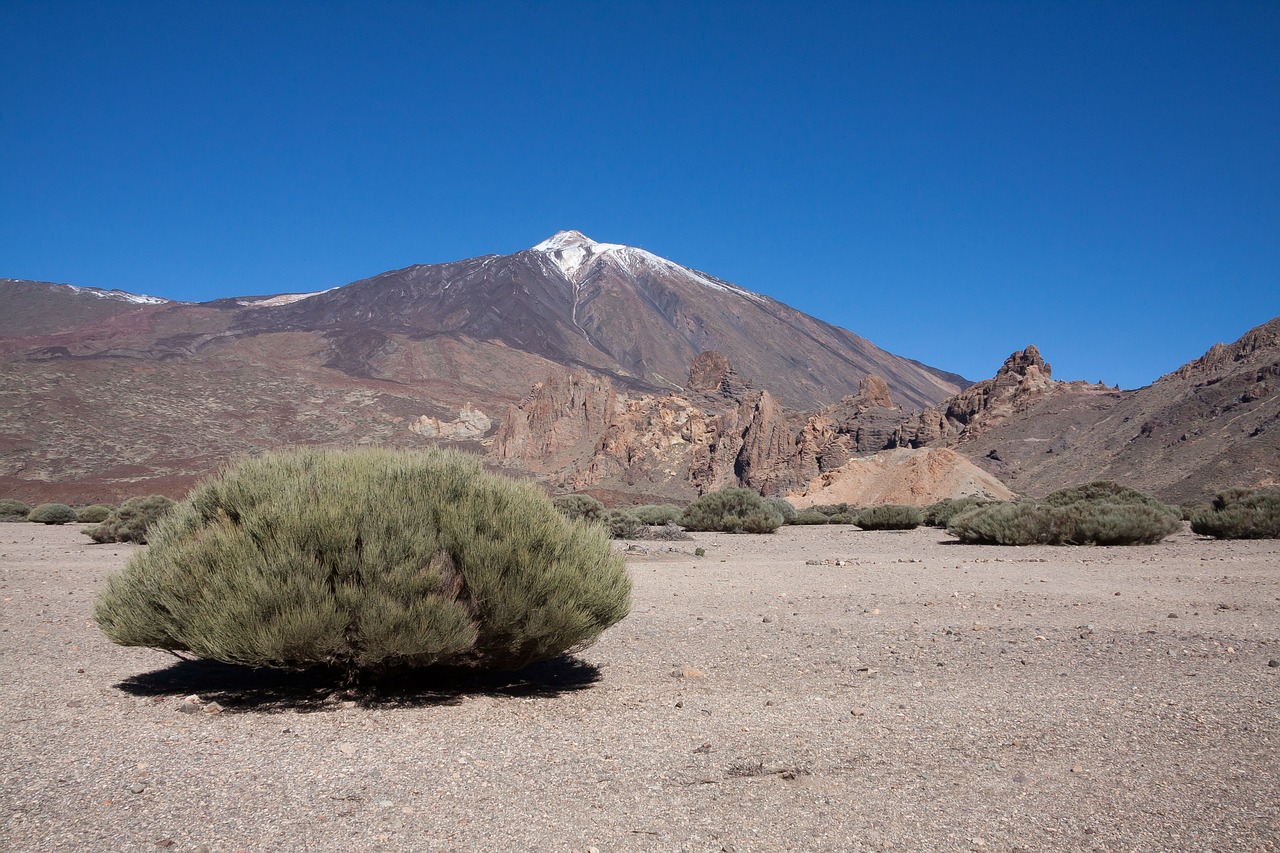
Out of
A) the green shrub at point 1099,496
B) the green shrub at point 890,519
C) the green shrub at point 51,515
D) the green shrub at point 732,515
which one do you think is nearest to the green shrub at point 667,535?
the green shrub at point 732,515

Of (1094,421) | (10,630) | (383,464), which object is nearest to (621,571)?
(383,464)

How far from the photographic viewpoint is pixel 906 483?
4128 cm

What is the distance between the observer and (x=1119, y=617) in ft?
30.8

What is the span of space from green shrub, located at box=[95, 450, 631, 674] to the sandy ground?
496mm

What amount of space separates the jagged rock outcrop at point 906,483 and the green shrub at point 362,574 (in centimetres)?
3505

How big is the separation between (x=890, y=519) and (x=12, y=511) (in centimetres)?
3532

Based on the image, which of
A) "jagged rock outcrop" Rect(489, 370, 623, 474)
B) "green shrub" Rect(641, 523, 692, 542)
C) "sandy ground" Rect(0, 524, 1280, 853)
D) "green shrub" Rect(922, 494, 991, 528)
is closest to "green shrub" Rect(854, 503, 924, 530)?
"green shrub" Rect(922, 494, 991, 528)

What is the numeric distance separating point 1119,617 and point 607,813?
764 centimetres

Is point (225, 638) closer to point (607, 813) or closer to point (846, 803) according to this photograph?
point (607, 813)

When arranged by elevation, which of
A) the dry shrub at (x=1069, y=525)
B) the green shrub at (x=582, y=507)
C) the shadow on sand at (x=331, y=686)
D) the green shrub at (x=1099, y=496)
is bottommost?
the shadow on sand at (x=331, y=686)

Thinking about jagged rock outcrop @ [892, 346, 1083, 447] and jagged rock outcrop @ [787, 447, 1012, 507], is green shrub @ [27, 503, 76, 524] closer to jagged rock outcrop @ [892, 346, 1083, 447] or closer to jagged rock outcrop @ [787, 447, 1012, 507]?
jagged rock outcrop @ [787, 447, 1012, 507]

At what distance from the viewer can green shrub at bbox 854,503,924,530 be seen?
87.8 ft

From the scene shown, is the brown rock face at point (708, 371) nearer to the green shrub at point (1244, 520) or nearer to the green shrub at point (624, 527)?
the green shrub at point (624, 527)

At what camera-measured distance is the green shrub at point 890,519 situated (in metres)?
26.8
